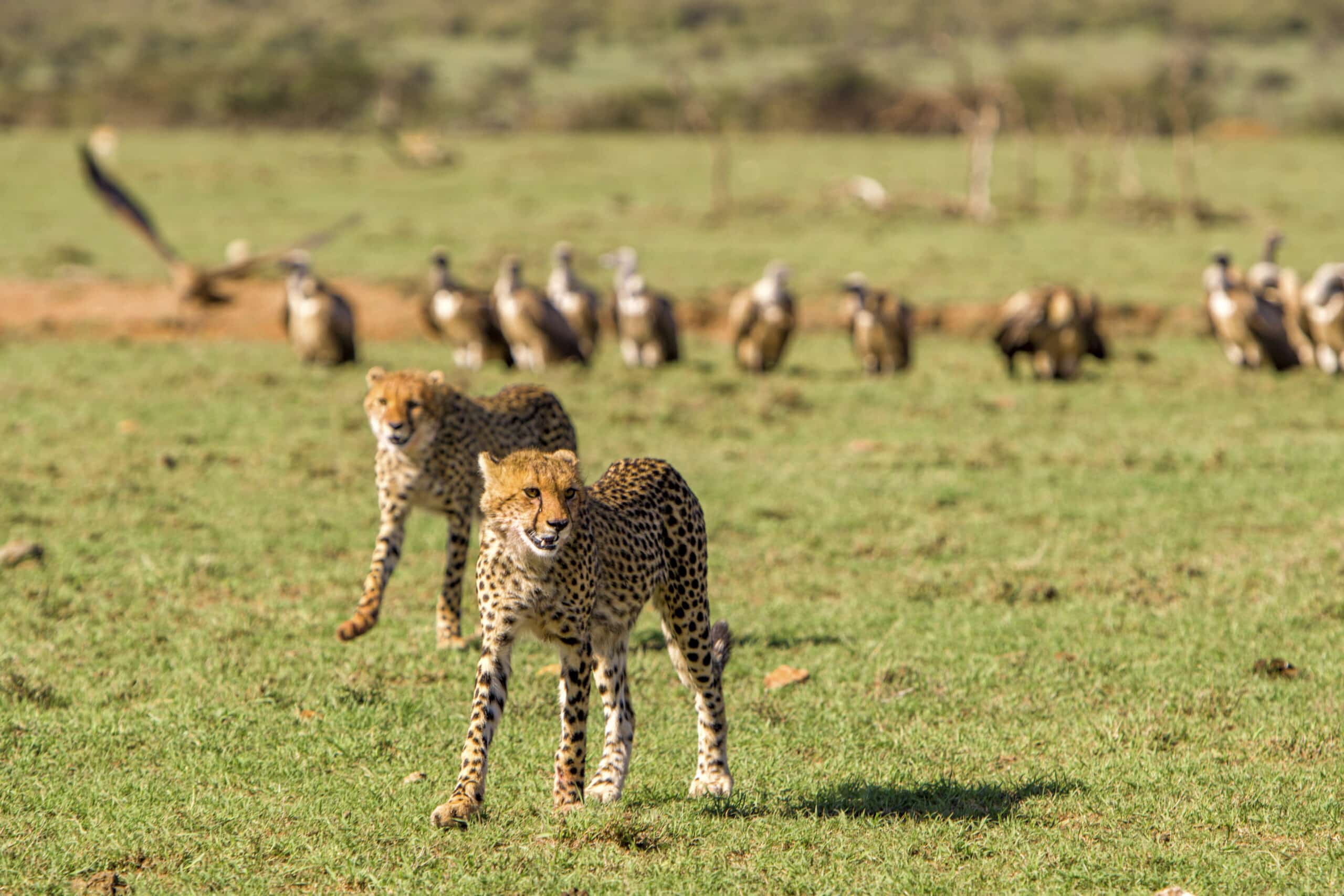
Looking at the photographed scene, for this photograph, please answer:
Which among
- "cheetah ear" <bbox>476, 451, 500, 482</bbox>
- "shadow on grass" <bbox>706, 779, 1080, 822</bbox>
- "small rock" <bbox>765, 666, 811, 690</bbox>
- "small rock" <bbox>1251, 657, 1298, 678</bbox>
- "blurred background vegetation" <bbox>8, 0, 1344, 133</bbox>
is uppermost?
"blurred background vegetation" <bbox>8, 0, 1344, 133</bbox>

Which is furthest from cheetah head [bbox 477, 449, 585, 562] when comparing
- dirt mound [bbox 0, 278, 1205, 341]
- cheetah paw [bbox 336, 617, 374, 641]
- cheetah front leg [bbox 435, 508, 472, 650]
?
dirt mound [bbox 0, 278, 1205, 341]

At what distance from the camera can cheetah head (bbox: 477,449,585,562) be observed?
210 inches

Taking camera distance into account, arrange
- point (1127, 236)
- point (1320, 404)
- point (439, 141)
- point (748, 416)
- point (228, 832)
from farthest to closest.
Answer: point (439, 141) < point (1127, 236) < point (1320, 404) < point (748, 416) < point (228, 832)

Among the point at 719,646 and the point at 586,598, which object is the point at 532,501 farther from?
the point at 719,646

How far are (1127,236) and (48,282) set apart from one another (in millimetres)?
16163

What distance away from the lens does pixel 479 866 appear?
5.36 metres

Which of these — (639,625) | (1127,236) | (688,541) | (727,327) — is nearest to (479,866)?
(688,541)

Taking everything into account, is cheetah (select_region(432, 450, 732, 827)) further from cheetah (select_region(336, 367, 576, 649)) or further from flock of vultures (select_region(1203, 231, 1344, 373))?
flock of vultures (select_region(1203, 231, 1344, 373))

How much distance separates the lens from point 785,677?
7.49 meters

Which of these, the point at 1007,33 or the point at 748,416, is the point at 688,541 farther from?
the point at 1007,33

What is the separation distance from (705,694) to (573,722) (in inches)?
23.0

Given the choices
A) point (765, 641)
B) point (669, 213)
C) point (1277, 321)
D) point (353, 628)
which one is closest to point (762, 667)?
point (765, 641)

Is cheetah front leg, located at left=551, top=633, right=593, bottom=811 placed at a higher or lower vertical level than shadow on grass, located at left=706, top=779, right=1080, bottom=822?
higher

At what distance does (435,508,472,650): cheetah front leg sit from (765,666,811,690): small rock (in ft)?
4.89
